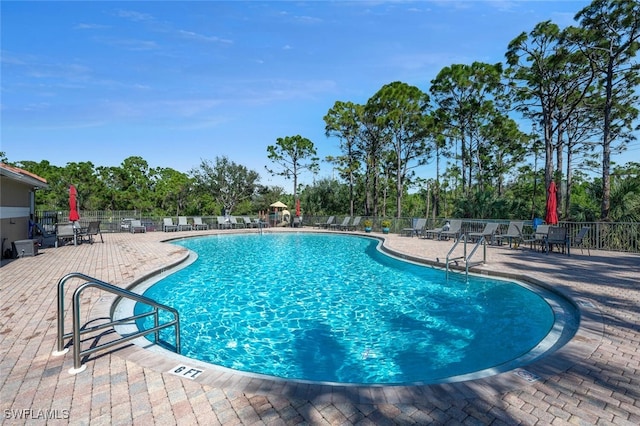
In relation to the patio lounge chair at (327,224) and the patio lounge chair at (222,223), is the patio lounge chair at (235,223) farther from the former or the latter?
the patio lounge chair at (327,224)

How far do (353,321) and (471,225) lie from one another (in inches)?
480

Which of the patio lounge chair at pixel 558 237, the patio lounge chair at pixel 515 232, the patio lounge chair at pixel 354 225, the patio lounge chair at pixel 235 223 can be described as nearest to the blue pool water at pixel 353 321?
the patio lounge chair at pixel 558 237

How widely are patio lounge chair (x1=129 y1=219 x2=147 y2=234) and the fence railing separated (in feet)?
1.51

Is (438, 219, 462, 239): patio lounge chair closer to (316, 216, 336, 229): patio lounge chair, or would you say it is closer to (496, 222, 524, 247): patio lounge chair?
(496, 222, 524, 247): patio lounge chair

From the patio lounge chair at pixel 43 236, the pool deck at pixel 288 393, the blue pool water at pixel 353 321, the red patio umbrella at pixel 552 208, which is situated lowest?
the blue pool water at pixel 353 321

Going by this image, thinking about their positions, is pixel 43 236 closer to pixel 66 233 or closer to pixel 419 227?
pixel 66 233

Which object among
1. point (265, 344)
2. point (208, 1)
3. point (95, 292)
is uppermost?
point (208, 1)

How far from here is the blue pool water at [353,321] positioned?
12.9 feet

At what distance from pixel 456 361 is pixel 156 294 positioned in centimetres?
590

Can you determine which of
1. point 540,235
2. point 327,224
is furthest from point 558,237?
point 327,224

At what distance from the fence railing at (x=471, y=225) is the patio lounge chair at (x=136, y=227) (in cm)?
46

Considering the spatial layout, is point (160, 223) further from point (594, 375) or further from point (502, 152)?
point (502, 152)

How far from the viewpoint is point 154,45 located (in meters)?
10.7

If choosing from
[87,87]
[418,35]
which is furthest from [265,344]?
[87,87]
